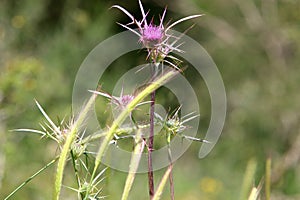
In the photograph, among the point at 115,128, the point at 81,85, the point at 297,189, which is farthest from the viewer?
the point at 81,85

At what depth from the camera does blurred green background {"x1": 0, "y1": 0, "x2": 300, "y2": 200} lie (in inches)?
140

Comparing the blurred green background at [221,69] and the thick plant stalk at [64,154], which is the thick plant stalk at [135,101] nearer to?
the thick plant stalk at [64,154]

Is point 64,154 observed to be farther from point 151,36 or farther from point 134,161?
point 151,36

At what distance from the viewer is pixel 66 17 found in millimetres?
4637

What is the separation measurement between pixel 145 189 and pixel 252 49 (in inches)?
78.6

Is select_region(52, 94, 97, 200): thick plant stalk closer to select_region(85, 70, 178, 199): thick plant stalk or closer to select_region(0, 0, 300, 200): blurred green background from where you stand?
select_region(85, 70, 178, 199): thick plant stalk

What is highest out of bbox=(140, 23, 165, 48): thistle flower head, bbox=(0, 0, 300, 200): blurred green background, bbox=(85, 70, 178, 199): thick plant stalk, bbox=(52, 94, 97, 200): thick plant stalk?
bbox=(0, 0, 300, 200): blurred green background

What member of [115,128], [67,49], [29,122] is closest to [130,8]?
[67,49]

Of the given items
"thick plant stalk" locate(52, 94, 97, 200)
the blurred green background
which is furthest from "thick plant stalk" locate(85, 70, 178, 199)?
the blurred green background

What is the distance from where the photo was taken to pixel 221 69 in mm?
4863

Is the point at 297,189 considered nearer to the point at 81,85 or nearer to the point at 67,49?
the point at 81,85

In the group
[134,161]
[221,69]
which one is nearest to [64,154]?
[134,161]

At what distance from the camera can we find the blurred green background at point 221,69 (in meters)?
3.56

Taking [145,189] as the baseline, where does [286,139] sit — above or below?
above
